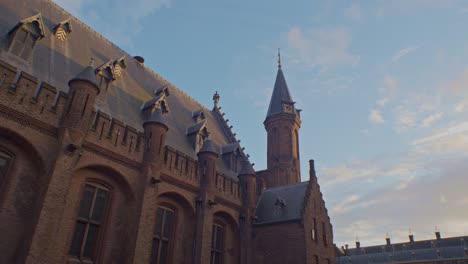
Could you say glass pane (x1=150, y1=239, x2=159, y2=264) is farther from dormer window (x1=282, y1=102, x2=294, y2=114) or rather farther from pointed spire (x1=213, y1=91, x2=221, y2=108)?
Answer: dormer window (x1=282, y1=102, x2=294, y2=114)

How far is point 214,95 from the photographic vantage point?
1409 inches

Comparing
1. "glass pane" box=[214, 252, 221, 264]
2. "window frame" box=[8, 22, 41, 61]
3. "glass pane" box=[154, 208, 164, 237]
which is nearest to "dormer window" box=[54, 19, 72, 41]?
"window frame" box=[8, 22, 41, 61]

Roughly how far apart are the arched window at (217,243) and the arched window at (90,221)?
8.03 meters

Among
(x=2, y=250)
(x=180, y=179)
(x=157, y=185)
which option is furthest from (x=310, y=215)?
(x=2, y=250)

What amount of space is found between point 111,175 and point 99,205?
4.73 ft

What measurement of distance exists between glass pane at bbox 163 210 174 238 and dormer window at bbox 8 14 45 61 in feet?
33.6

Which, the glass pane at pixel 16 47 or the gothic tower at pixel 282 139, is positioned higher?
the gothic tower at pixel 282 139

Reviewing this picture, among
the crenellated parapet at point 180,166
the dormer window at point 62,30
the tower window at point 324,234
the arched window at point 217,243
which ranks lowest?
the arched window at point 217,243

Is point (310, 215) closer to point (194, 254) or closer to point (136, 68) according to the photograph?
point (194, 254)

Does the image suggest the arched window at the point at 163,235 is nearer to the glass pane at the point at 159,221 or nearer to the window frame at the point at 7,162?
the glass pane at the point at 159,221

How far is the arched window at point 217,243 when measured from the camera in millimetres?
20969

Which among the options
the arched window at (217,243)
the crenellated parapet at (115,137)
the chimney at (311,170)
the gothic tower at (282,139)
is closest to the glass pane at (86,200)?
the crenellated parapet at (115,137)

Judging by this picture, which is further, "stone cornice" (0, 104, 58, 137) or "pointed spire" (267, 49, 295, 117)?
"pointed spire" (267, 49, 295, 117)

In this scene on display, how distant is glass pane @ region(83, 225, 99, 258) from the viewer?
1421 cm
